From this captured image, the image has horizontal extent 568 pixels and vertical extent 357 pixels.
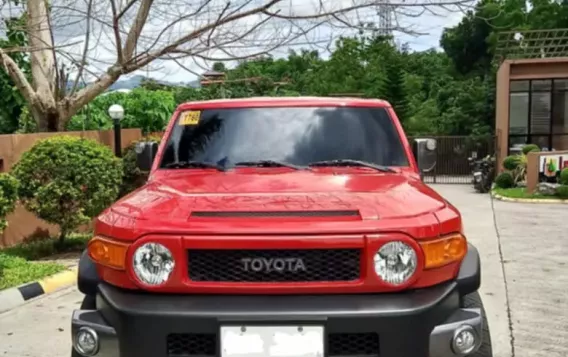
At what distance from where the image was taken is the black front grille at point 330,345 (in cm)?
257

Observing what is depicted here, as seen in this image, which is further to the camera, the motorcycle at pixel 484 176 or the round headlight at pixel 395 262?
the motorcycle at pixel 484 176

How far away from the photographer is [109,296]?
276cm

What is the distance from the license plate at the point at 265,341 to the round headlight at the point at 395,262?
40 centimetres

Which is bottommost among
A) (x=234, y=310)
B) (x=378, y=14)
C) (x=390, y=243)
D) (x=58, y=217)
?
(x=58, y=217)

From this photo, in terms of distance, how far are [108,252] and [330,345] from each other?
1078mm

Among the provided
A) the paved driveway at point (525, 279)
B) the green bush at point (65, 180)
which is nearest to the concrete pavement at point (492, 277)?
the paved driveway at point (525, 279)

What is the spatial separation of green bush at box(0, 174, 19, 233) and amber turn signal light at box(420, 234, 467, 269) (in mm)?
4906

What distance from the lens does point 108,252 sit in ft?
9.23

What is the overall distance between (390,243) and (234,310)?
0.71 m

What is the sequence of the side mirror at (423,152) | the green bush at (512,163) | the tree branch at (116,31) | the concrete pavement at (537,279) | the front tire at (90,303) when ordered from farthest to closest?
the green bush at (512,163), the tree branch at (116,31), the concrete pavement at (537,279), the side mirror at (423,152), the front tire at (90,303)

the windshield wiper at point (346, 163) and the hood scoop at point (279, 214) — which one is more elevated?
the windshield wiper at point (346, 163)

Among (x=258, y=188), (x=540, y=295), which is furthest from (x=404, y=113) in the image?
(x=258, y=188)

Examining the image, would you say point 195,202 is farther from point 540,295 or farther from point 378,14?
point 378,14

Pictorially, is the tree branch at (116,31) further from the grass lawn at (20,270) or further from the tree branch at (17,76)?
the grass lawn at (20,270)
